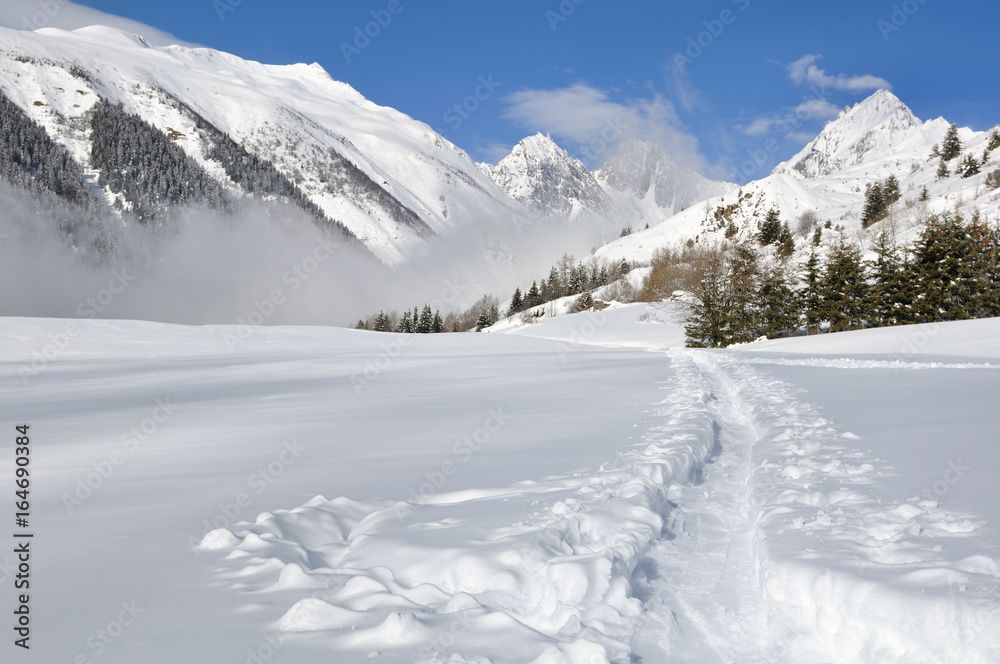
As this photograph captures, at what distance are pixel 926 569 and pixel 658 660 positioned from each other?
1681mm

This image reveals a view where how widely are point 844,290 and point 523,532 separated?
1585 inches

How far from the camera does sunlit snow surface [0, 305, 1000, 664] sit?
2.46 meters

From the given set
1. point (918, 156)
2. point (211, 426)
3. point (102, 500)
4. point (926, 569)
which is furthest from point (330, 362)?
point (918, 156)

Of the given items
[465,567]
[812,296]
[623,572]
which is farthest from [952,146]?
[465,567]

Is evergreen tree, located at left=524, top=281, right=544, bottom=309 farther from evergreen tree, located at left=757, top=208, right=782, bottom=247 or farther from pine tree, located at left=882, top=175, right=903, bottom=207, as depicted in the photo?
pine tree, located at left=882, top=175, right=903, bottom=207

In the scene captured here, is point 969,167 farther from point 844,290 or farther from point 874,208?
point 844,290

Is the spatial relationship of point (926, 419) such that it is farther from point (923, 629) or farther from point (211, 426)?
point (211, 426)

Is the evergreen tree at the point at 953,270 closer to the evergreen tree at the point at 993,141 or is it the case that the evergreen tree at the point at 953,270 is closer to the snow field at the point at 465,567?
the snow field at the point at 465,567

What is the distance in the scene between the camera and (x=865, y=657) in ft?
8.13

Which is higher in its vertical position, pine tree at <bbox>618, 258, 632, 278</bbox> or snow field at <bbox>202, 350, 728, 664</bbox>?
pine tree at <bbox>618, 258, 632, 278</bbox>

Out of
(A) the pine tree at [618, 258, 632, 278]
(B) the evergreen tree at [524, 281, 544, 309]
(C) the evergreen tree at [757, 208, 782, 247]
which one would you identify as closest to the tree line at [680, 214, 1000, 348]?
(C) the evergreen tree at [757, 208, 782, 247]

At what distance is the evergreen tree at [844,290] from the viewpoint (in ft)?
115

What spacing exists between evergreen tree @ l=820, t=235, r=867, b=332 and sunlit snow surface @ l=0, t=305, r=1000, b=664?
31.3m

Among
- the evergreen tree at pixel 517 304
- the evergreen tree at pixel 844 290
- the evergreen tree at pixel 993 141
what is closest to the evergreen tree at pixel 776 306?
the evergreen tree at pixel 844 290
